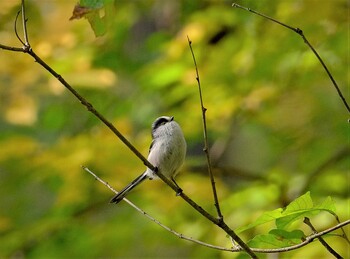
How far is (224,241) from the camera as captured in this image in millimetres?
4215

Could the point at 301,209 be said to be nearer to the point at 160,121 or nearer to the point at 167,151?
the point at 167,151

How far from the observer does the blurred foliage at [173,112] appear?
4.07m

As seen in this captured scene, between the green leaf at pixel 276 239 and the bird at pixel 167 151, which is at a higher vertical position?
the bird at pixel 167 151

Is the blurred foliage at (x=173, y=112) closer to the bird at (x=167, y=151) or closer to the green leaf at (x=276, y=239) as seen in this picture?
the bird at (x=167, y=151)

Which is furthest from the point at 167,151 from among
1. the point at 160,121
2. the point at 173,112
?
the point at 173,112

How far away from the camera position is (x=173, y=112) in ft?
15.1

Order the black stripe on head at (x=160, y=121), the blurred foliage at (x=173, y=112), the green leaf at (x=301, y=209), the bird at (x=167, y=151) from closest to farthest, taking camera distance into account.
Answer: the green leaf at (x=301, y=209) → the bird at (x=167, y=151) → the black stripe on head at (x=160, y=121) → the blurred foliage at (x=173, y=112)

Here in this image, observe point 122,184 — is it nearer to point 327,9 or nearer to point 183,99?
point 183,99

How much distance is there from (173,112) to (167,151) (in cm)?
215

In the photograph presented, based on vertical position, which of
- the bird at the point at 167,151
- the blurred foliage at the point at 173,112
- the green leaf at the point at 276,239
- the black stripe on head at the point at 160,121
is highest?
the blurred foliage at the point at 173,112

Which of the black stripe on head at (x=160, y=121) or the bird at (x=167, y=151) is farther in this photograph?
the black stripe on head at (x=160, y=121)

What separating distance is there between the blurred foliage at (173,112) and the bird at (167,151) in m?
1.52

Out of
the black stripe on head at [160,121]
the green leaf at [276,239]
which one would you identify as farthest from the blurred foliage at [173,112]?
the green leaf at [276,239]

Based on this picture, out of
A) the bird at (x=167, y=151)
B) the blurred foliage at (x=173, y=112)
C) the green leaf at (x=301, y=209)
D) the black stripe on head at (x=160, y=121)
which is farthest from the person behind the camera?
→ the blurred foliage at (x=173, y=112)
